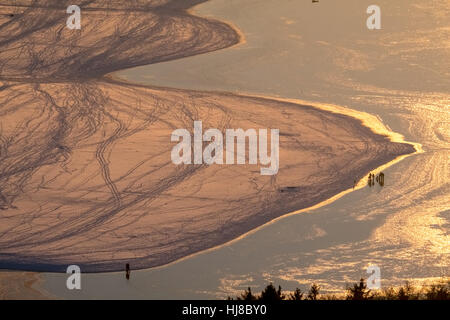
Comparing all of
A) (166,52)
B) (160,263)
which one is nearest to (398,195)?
(160,263)

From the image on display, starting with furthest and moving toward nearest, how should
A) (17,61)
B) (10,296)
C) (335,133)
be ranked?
(17,61) → (335,133) → (10,296)

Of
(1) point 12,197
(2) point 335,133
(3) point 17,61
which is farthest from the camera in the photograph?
(3) point 17,61

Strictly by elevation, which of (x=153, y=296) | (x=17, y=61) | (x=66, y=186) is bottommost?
(x=153, y=296)

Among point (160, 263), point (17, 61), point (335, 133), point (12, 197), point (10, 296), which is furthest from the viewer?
point (17, 61)

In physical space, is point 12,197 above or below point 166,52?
below

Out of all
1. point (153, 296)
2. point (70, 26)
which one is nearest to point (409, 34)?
point (70, 26)

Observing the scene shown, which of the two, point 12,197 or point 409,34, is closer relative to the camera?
point 12,197

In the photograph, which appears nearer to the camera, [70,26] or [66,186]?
[66,186]

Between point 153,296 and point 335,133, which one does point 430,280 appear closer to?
point 153,296

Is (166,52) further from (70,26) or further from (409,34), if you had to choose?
(409,34)
